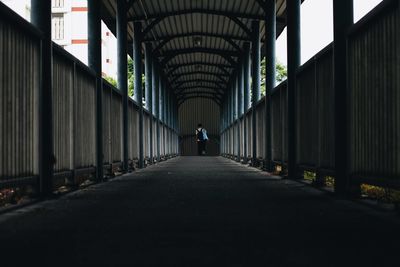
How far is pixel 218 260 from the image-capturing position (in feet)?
10.2

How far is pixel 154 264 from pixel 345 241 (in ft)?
4.56

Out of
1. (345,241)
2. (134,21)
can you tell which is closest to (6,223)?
(345,241)

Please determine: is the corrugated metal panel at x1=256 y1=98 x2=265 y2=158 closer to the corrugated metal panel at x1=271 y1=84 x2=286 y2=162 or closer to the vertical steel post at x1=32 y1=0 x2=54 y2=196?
the corrugated metal panel at x1=271 y1=84 x2=286 y2=162

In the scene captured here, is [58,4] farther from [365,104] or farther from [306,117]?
[365,104]

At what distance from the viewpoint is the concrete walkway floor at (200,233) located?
3.19 meters

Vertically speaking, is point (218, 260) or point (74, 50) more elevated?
point (74, 50)

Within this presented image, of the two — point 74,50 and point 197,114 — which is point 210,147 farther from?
point 74,50

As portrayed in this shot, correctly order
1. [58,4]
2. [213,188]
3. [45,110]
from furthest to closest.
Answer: [58,4] → [213,188] → [45,110]

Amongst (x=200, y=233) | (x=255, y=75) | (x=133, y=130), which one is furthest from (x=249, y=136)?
(x=200, y=233)

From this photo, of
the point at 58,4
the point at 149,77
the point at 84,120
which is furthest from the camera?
the point at 58,4

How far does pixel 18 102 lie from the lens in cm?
605

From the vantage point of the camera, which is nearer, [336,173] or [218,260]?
[218,260]

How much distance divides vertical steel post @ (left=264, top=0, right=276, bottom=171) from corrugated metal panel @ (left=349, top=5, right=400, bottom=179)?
7.41 metres

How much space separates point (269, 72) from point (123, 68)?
13.1 ft
